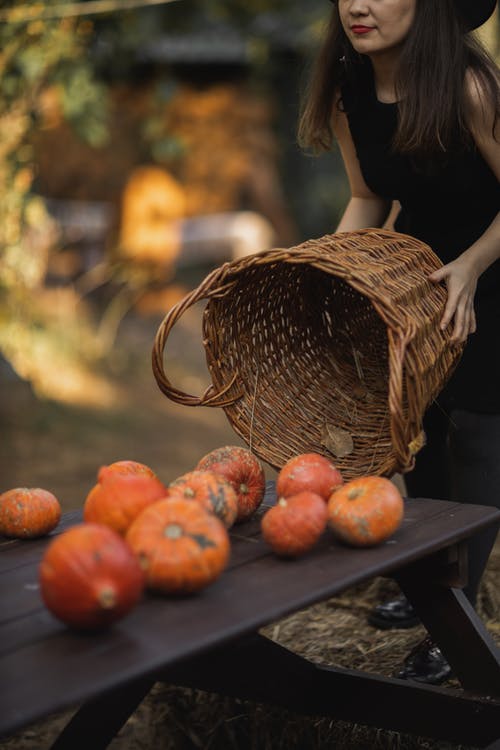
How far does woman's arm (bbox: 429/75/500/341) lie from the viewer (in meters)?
2.17

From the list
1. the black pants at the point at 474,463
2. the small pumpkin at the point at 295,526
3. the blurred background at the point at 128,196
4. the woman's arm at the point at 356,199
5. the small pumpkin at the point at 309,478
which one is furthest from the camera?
the blurred background at the point at 128,196

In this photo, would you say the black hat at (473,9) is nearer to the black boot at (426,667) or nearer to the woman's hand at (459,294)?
the woman's hand at (459,294)

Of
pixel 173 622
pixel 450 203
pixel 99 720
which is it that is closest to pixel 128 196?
pixel 450 203

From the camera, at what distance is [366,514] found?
5.77 ft

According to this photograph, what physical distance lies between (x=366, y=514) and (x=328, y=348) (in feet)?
2.86

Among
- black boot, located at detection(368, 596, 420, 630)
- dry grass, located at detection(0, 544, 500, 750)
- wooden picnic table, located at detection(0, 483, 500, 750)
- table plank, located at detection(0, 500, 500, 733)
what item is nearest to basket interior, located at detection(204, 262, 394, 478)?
wooden picnic table, located at detection(0, 483, 500, 750)

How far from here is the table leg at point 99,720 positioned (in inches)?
79.5

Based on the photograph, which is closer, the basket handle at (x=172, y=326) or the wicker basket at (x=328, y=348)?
the wicker basket at (x=328, y=348)

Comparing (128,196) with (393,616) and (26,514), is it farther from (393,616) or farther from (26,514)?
(26,514)

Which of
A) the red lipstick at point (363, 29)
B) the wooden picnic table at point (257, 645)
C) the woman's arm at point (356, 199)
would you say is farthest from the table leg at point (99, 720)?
the red lipstick at point (363, 29)

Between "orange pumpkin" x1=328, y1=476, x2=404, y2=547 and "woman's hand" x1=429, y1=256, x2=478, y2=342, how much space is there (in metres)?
0.48

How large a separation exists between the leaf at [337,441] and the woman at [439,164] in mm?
315

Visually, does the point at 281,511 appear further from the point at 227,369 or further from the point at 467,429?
the point at 467,429

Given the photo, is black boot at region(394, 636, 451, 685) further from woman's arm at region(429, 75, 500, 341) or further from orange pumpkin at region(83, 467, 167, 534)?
orange pumpkin at region(83, 467, 167, 534)
